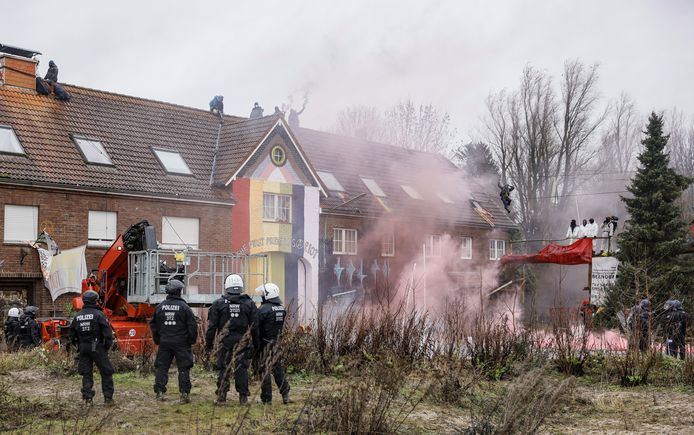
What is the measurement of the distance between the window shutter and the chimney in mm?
5792

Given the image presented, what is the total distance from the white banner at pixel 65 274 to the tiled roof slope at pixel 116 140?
2.42 meters

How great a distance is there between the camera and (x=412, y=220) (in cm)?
3734

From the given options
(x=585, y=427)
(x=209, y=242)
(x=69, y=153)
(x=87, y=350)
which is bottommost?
(x=585, y=427)

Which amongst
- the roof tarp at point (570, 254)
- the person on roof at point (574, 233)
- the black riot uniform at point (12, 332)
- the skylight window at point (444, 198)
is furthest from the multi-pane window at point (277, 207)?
the black riot uniform at point (12, 332)

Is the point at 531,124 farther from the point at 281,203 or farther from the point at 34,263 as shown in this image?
the point at 34,263

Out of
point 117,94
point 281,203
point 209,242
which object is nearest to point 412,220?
point 281,203

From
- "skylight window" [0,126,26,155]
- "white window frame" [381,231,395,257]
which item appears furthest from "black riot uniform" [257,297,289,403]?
"white window frame" [381,231,395,257]

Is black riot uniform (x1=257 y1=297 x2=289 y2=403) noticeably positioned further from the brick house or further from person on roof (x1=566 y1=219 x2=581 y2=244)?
person on roof (x1=566 y1=219 x2=581 y2=244)

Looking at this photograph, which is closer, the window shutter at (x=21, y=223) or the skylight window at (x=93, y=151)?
the window shutter at (x=21, y=223)

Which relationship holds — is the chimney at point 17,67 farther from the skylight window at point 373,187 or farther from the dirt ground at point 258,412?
the dirt ground at point 258,412

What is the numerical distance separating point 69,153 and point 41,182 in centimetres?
236

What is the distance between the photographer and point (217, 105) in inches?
1439

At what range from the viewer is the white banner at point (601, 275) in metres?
31.6

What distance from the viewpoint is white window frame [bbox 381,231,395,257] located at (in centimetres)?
3641
